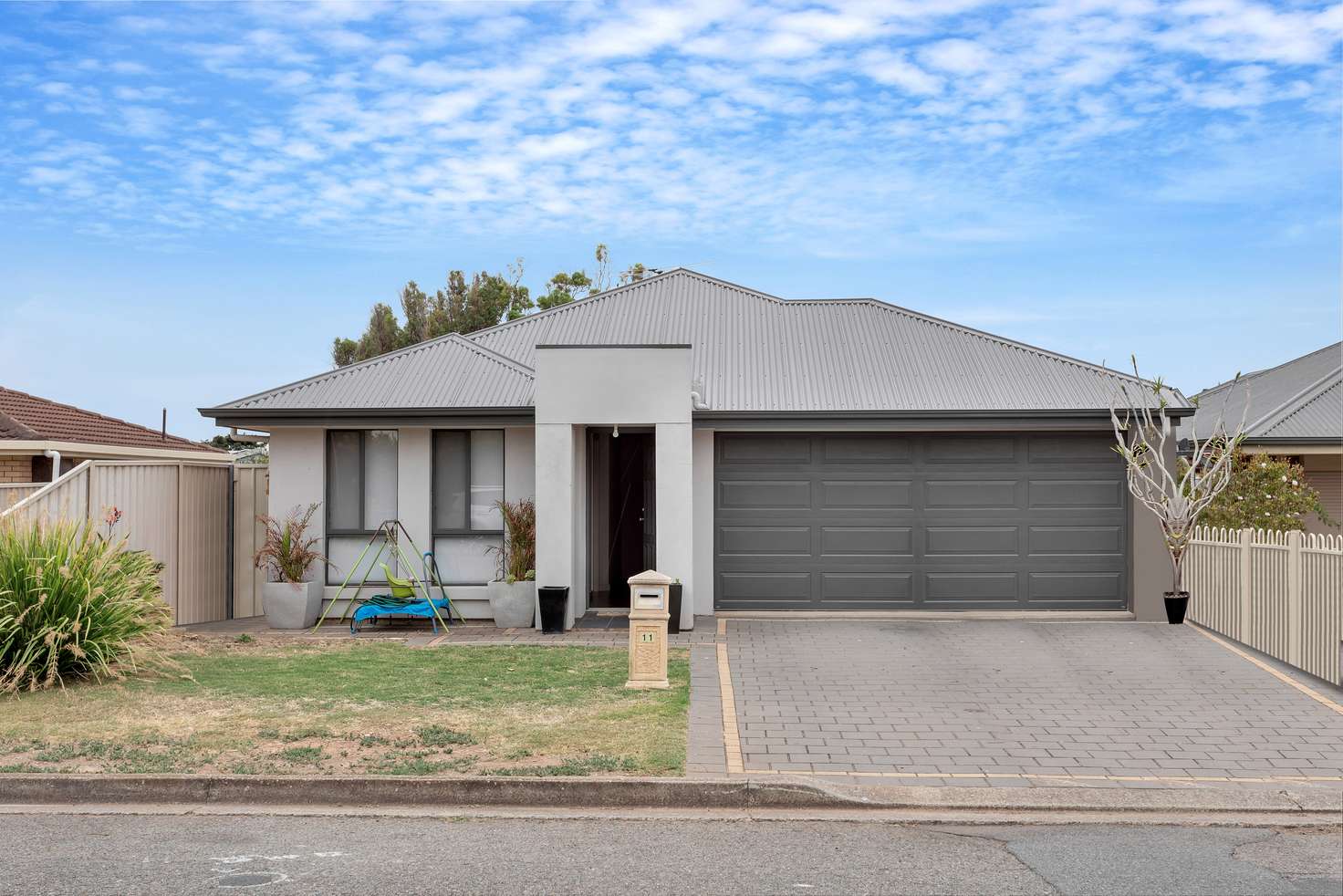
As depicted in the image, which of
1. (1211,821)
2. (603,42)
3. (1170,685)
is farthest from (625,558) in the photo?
(1211,821)

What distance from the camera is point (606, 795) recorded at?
6863mm

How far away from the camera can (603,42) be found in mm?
14680

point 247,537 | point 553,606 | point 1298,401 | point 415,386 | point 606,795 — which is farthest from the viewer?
point 1298,401

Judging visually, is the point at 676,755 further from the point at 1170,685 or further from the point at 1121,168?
the point at 1121,168

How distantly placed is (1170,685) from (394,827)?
733 centimetres

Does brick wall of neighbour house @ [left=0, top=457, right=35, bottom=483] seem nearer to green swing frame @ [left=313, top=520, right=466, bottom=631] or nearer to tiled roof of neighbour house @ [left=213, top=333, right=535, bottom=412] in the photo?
tiled roof of neighbour house @ [left=213, top=333, right=535, bottom=412]

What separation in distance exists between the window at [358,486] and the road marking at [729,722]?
5467mm

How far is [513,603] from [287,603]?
2.85m

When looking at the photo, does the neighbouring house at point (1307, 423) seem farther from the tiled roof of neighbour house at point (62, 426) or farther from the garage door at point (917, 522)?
the tiled roof of neighbour house at point (62, 426)

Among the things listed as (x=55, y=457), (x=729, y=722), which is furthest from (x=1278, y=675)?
(x=55, y=457)

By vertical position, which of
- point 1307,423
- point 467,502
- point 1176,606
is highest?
point 1307,423

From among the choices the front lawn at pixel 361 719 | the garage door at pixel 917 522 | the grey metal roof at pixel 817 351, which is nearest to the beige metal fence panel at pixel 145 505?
the front lawn at pixel 361 719

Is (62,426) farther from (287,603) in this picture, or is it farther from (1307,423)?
(1307,423)

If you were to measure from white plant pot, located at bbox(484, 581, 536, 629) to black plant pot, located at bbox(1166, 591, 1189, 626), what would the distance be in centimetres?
797
